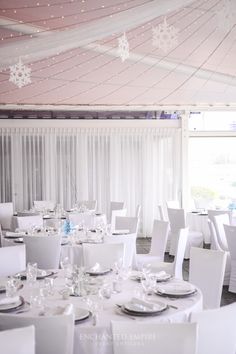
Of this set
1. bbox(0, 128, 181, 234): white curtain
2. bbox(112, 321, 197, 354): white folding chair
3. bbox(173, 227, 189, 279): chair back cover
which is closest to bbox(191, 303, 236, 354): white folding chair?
bbox(112, 321, 197, 354): white folding chair

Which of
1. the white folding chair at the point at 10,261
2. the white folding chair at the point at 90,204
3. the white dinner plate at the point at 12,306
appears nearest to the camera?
the white dinner plate at the point at 12,306

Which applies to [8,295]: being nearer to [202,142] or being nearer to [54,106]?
[54,106]

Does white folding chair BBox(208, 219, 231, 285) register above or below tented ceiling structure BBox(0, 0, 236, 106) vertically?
below

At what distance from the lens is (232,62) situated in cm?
734

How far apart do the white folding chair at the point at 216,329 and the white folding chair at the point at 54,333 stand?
0.64 m

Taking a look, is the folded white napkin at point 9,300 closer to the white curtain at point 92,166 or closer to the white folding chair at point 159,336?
the white folding chair at point 159,336

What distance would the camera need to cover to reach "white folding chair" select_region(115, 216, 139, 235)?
689 centimetres

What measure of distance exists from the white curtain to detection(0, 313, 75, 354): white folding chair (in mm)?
8027

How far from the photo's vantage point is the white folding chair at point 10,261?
425cm

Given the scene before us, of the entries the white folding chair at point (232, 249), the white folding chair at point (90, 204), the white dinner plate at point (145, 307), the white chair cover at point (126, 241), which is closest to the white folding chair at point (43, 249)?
the white chair cover at point (126, 241)

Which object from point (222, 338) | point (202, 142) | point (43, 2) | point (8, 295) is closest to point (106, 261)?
point (8, 295)

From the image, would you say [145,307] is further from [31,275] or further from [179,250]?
[179,250]

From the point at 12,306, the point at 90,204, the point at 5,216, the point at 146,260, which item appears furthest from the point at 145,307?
the point at 90,204

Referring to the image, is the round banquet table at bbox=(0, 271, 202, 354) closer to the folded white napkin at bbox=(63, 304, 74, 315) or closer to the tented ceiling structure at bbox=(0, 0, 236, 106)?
the folded white napkin at bbox=(63, 304, 74, 315)
